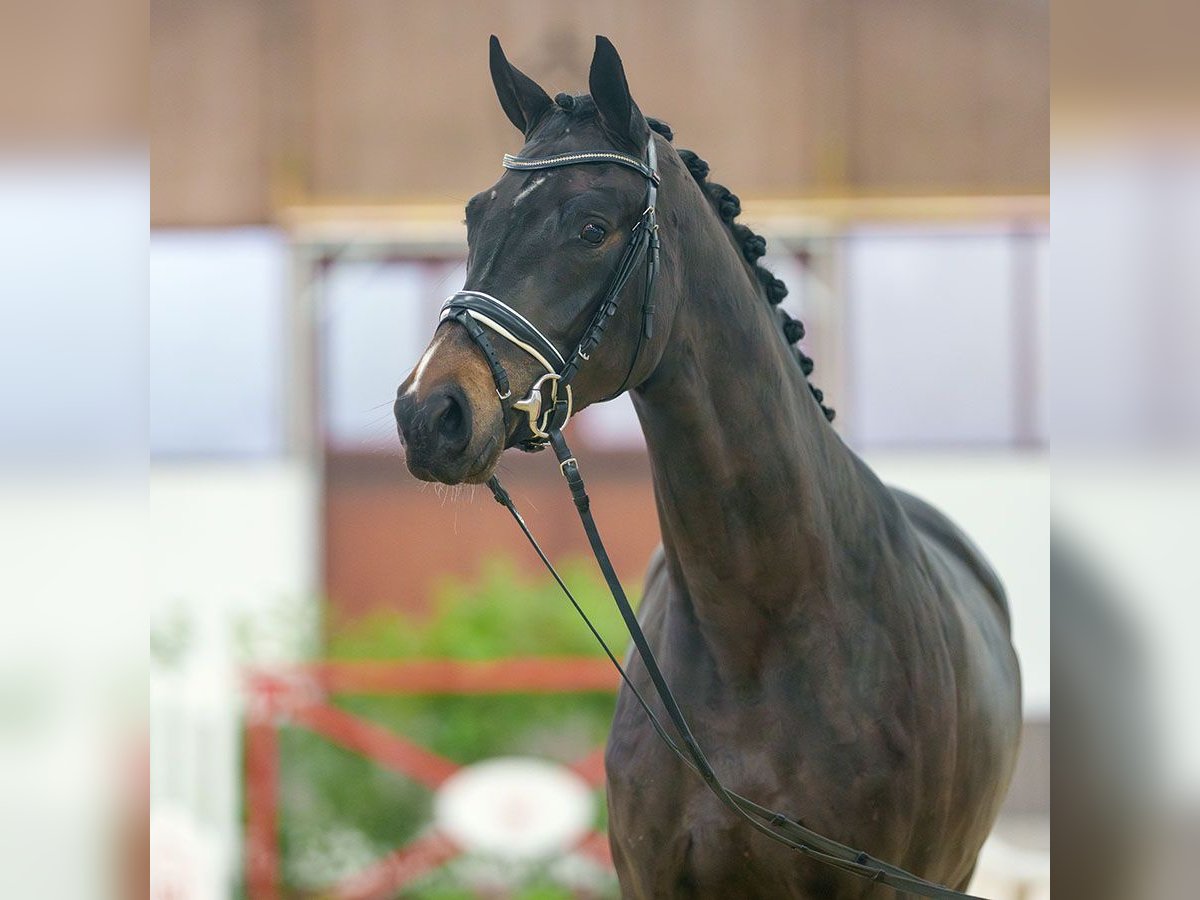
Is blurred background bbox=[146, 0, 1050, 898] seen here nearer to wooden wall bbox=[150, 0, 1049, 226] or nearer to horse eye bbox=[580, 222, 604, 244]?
wooden wall bbox=[150, 0, 1049, 226]

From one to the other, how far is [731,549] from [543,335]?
0.46 meters

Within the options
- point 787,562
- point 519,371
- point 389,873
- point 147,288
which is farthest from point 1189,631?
point 389,873

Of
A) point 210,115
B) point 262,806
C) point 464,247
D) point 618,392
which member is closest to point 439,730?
point 262,806

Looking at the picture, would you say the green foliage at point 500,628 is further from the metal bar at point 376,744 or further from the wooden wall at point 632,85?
the wooden wall at point 632,85

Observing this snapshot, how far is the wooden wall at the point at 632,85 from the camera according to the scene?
7.69 metres

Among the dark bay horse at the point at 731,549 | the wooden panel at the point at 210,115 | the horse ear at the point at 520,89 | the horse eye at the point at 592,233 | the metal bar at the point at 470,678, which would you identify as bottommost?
the metal bar at the point at 470,678

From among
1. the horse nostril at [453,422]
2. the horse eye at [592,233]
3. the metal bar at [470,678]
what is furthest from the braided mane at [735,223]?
the metal bar at [470,678]

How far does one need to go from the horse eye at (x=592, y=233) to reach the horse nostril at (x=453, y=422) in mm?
297

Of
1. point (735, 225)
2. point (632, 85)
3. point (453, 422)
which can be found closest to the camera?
A: point (453, 422)

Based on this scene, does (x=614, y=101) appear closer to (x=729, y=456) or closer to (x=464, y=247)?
(x=729, y=456)

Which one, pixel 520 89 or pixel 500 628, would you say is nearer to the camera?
pixel 520 89

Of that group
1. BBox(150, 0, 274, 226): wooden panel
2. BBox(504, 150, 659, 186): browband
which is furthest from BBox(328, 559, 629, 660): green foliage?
BBox(504, 150, 659, 186): browband

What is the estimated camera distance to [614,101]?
1.75m

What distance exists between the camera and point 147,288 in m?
0.73
